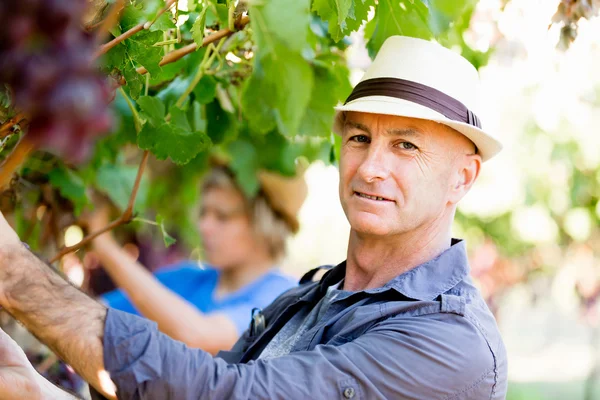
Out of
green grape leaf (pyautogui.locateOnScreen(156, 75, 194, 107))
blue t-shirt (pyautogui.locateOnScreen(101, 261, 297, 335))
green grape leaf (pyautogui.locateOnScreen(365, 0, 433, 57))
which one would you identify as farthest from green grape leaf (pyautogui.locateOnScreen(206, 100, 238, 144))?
blue t-shirt (pyautogui.locateOnScreen(101, 261, 297, 335))

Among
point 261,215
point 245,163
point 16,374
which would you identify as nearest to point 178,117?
point 16,374

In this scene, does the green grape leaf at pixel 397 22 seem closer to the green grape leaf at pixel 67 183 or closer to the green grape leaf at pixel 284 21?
the green grape leaf at pixel 284 21

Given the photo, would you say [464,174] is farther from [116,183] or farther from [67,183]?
[116,183]

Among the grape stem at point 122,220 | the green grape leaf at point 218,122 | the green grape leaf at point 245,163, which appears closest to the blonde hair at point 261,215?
the green grape leaf at point 245,163

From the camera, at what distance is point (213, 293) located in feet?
16.8

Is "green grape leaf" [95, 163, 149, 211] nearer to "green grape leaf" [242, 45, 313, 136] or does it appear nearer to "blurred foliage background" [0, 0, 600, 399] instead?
"blurred foliage background" [0, 0, 600, 399]

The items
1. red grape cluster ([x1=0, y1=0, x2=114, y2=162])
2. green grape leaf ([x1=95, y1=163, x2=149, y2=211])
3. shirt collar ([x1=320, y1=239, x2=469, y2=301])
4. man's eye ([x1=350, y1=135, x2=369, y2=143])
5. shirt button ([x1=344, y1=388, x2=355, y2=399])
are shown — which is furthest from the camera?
green grape leaf ([x1=95, y1=163, x2=149, y2=211])

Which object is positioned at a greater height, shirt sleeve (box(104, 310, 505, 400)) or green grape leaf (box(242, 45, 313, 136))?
green grape leaf (box(242, 45, 313, 136))

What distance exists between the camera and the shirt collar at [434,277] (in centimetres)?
227

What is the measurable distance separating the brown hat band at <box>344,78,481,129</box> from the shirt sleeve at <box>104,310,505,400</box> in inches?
26.5

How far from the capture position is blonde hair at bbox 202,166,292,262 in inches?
190

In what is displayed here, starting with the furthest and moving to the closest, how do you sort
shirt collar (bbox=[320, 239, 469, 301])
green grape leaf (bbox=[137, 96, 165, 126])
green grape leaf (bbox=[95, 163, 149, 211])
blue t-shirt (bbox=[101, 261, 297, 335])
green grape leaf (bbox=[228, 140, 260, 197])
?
1. blue t-shirt (bbox=[101, 261, 297, 335])
2. green grape leaf (bbox=[228, 140, 260, 197])
3. green grape leaf (bbox=[95, 163, 149, 211])
4. shirt collar (bbox=[320, 239, 469, 301])
5. green grape leaf (bbox=[137, 96, 165, 126])

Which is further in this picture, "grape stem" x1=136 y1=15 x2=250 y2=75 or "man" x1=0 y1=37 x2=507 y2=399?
"grape stem" x1=136 y1=15 x2=250 y2=75

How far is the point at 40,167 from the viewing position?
2.72m
